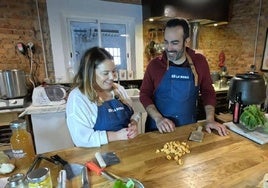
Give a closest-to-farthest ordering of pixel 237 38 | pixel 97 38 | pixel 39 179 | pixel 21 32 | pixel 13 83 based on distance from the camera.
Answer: pixel 39 179 → pixel 13 83 → pixel 21 32 → pixel 97 38 → pixel 237 38

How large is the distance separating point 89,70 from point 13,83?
1.48 metres

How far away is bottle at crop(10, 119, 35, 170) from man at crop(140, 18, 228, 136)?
2.71 feet

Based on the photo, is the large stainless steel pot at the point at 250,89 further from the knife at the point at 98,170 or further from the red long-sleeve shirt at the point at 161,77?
the knife at the point at 98,170

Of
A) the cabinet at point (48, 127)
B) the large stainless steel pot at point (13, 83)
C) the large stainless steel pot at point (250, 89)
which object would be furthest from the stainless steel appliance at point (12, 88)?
the large stainless steel pot at point (250, 89)

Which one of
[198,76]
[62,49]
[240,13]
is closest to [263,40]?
[240,13]

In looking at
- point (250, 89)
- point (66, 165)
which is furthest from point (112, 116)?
point (250, 89)

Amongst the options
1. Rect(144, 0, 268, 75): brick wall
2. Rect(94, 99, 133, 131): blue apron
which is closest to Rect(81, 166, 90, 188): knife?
Rect(94, 99, 133, 131): blue apron

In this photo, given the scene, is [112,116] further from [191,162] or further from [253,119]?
[253,119]

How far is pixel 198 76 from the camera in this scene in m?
1.57

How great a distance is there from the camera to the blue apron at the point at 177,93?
1.53 meters

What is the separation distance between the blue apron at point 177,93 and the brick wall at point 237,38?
1743mm

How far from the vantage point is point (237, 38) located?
3.63 m

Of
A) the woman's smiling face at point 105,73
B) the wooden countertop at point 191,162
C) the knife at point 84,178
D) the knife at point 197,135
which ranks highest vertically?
the woman's smiling face at point 105,73

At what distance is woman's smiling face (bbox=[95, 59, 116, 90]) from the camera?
1217 millimetres
